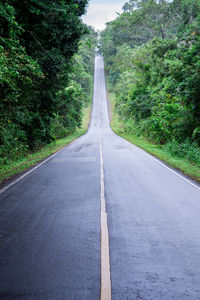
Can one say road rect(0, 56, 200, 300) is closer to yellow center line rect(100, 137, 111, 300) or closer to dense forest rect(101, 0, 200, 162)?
yellow center line rect(100, 137, 111, 300)

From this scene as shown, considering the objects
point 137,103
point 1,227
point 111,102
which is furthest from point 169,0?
point 111,102

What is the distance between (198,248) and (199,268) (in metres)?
0.69

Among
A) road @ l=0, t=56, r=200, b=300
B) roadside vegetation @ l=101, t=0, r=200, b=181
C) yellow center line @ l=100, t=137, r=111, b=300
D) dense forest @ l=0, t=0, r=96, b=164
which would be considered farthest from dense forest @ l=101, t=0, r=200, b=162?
yellow center line @ l=100, t=137, r=111, b=300

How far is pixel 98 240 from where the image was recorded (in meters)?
4.60

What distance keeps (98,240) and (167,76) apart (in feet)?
74.3

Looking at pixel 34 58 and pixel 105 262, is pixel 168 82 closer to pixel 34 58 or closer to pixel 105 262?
pixel 34 58

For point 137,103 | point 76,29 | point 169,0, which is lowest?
point 137,103

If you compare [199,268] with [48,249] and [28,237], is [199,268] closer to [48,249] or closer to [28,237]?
[48,249]

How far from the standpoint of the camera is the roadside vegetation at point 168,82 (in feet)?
48.3

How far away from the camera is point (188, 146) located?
16.4 metres

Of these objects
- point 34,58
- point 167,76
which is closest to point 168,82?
point 167,76

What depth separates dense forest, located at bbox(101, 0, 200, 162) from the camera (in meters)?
15.0

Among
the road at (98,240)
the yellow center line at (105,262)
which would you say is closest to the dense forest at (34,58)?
the road at (98,240)

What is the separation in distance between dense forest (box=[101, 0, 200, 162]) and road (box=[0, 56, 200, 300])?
7.56 meters
